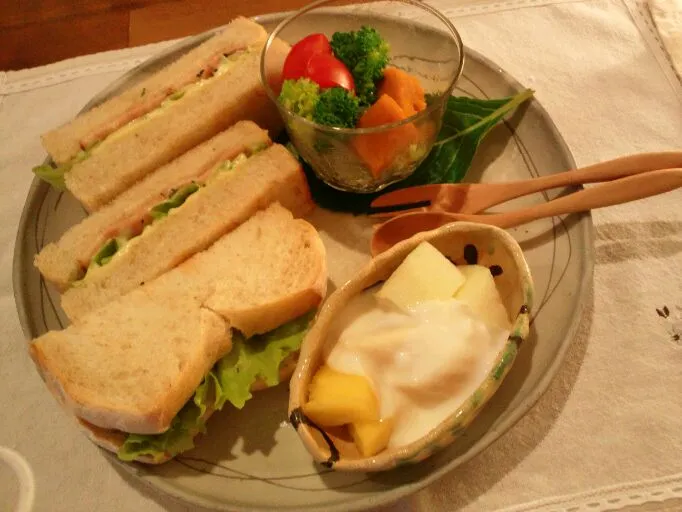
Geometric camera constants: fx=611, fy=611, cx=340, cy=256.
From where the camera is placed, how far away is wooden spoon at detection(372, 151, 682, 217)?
1.77 meters

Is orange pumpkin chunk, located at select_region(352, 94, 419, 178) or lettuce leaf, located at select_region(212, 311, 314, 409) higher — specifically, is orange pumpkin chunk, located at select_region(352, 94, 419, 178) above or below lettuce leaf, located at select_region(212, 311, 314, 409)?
above

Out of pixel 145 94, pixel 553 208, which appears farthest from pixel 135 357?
pixel 553 208

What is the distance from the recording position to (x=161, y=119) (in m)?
2.25

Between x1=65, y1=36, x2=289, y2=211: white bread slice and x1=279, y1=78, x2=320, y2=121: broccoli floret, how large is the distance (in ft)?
0.91

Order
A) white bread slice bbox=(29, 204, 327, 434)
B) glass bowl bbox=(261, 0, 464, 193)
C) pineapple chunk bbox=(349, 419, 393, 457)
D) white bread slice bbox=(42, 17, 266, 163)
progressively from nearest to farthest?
1. pineapple chunk bbox=(349, 419, 393, 457)
2. white bread slice bbox=(29, 204, 327, 434)
3. glass bowl bbox=(261, 0, 464, 193)
4. white bread slice bbox=(42, 17, 266, 163)

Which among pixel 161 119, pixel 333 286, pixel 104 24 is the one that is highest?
pixel 104 24

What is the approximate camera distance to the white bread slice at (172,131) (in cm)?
213

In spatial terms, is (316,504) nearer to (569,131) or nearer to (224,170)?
(224,170)

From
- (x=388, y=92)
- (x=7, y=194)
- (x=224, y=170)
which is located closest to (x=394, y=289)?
(x=388, y=92)

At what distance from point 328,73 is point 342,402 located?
1.03 m

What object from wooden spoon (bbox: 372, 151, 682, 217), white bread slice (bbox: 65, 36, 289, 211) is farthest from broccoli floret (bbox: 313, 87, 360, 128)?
white bread slice (bbox: 65, 36, 289, 211)

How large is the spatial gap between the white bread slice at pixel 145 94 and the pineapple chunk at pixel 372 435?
1.52 meters

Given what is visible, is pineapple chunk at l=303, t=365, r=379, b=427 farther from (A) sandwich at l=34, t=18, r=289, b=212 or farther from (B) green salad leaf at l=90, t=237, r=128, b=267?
(A) sandwich at l=34, t=18, r=289, b=212

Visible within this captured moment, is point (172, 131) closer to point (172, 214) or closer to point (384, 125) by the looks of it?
point (172, 214)
